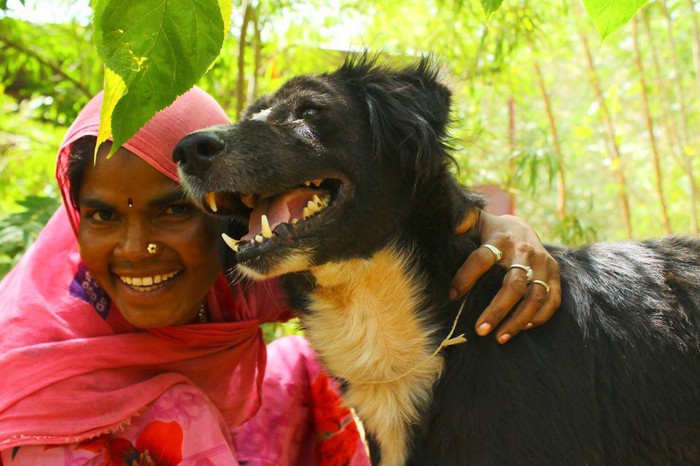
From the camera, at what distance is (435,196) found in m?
2.36

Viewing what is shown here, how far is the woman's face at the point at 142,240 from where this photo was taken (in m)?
2.47

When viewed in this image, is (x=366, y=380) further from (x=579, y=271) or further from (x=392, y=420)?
(x=579, y=271)

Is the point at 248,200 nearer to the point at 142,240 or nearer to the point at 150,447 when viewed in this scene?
the point at 142,240

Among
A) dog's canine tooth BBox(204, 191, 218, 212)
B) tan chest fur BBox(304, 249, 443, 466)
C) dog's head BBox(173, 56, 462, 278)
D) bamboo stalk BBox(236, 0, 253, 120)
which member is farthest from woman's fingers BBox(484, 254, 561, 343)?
bamboo stalk BBox(236, 0, 253, 120)

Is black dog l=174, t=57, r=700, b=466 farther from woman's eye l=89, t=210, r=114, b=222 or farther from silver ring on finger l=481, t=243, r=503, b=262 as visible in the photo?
woman's eye l=89, t=210, r=114, b=222

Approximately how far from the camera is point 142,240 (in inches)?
97.5

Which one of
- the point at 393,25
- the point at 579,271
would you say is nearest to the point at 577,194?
the point at 393,25

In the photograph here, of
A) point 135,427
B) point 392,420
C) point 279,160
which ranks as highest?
point 279,160

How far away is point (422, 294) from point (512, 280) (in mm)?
304

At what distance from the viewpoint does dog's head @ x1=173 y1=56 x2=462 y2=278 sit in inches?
85.4

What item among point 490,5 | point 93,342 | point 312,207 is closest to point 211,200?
point 312,207

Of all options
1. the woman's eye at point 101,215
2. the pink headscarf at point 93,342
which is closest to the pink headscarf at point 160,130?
the pink headscarf at point 93,342

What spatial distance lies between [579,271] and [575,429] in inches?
20.6

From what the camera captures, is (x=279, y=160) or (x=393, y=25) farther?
(x=393, y=25)
